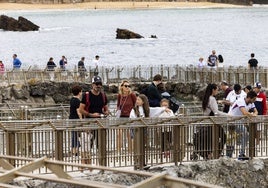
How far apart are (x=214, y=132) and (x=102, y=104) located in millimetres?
2274

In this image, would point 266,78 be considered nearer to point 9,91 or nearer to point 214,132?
point 9,91

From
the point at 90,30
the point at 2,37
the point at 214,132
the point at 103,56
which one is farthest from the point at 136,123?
the point at 90,30

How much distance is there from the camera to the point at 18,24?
433 ft

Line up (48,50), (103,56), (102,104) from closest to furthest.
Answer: (102,104)
(103,56)
(48,50)

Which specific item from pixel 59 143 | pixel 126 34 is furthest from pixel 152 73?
pixel 126 34

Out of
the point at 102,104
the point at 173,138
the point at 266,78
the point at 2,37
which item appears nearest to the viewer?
the point at 173,138

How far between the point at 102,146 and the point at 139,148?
0.65 meters

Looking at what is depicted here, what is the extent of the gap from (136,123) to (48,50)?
273 ft

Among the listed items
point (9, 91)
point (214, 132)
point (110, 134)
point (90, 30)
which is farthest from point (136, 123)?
point (90, 30)

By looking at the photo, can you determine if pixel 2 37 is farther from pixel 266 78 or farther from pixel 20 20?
pixel 266 78

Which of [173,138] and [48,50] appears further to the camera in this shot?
[48,50]

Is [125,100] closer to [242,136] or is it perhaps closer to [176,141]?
[176,141]

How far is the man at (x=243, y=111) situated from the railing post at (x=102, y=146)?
252 cm

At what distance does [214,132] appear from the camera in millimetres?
14977
